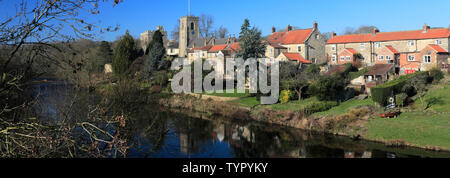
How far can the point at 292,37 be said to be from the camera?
54188 millimetres

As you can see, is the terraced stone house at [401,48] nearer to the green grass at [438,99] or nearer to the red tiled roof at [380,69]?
the red tiled roof at [380,69]

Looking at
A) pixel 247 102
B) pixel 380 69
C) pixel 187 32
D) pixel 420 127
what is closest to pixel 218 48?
pixel 187 32

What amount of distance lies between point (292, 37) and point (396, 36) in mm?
13967

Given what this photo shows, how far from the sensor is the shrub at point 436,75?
3372 cm

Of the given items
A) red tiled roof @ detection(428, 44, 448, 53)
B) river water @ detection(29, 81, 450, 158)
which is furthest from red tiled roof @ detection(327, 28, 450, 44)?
river water @ detection(29, 81, 450, 158)

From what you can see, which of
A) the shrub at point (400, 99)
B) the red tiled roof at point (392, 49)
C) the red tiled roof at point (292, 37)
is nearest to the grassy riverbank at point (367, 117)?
the shrub at point (400, 99)

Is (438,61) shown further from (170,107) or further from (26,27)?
(26,27)

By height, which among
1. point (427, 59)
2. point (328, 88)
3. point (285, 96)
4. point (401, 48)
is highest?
point (401, 48)

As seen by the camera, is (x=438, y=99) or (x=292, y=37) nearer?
(x=438, y=99)

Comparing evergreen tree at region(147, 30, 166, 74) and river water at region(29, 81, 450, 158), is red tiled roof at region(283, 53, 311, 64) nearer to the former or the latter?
evergreen tree at region(147, 30, 166, 74)

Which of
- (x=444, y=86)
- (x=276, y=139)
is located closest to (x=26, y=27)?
(x=276, y=139)

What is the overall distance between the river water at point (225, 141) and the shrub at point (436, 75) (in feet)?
52.9

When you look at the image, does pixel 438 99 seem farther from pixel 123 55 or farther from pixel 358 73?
pixel 123 55

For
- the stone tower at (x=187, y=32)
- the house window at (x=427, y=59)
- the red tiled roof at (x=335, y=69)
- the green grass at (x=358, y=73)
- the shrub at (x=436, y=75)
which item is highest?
the stone tower at (x=187, y=32)
